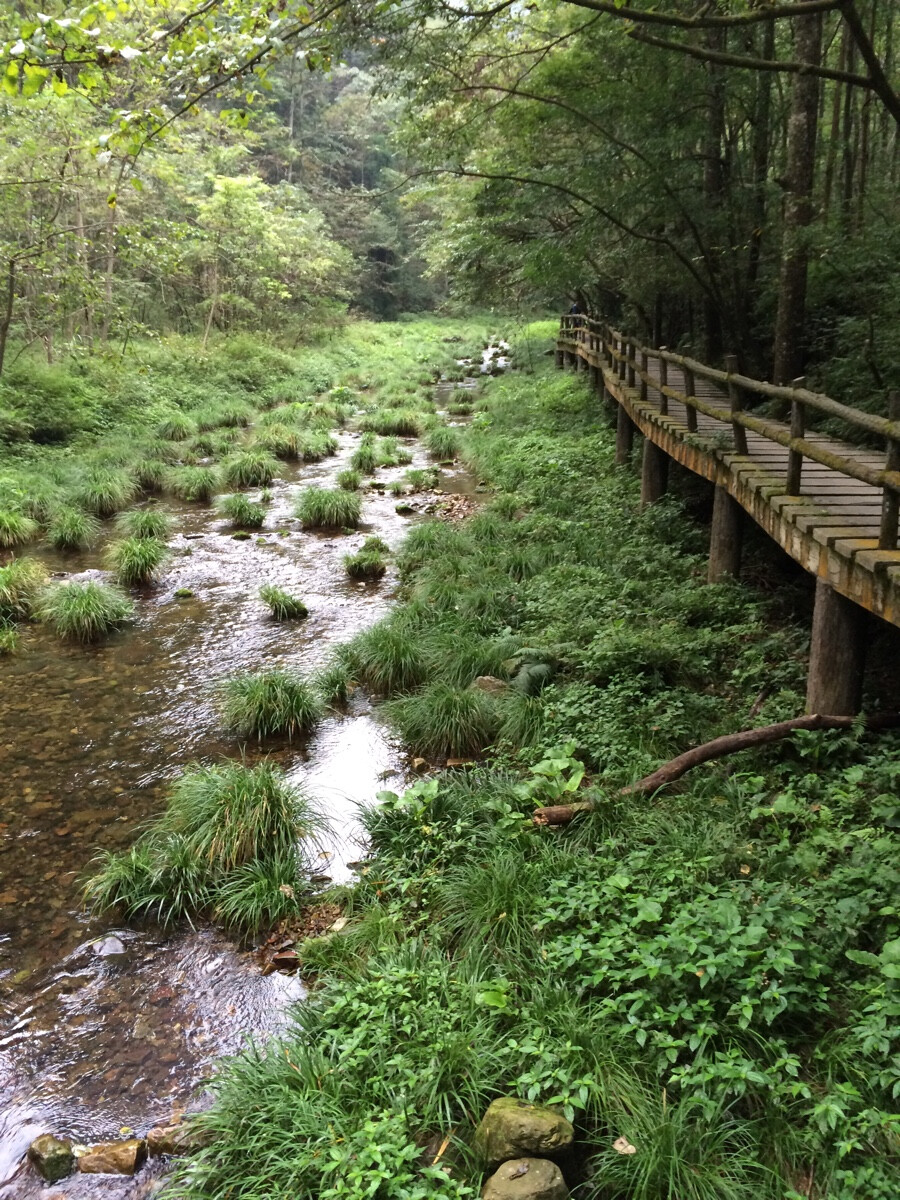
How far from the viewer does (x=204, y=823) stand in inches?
219

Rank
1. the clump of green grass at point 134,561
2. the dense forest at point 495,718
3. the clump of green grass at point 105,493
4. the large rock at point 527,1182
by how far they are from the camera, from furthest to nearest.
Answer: the clump of green grass at point 105,493
the clump of green grass at point 134,561
the dense forest at point 495,718
the large rock at point 527,1182

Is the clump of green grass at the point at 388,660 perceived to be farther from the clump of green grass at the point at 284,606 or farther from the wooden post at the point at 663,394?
the wooden post at the point at 663,394

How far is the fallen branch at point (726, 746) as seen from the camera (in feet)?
16.9

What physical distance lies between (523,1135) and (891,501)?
151 inches

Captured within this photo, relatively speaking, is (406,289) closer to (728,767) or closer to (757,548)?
(757,548)

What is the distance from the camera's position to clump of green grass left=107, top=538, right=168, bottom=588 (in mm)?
10953

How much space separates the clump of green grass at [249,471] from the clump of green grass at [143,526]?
326 centimetres

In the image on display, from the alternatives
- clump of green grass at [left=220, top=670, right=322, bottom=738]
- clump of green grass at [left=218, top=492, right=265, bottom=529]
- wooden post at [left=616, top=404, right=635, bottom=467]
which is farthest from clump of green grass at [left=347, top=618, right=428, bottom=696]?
wooden post at [left=616, top=404, right=635, bottom=467]

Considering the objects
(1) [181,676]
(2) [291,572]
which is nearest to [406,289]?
(2) [291,572]

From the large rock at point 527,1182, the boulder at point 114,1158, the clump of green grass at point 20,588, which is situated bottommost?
the boulder at point 114,1158

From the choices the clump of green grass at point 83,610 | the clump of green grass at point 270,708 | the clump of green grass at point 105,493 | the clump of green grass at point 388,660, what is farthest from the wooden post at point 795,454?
the clump of green grass at point 105,493

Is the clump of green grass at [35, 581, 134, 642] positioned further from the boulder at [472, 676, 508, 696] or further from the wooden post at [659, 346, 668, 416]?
the wooden post at [659, 346, 668, 416]

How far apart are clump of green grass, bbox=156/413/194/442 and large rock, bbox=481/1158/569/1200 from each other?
1802 cm

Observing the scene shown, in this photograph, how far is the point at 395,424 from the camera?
2142cm
